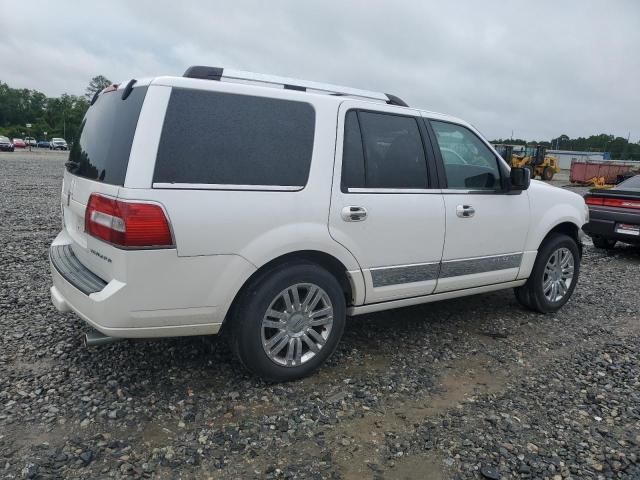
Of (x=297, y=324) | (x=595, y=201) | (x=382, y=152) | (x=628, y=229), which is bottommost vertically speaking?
(x=297, y=324)

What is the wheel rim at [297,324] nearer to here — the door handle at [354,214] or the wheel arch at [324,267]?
the wheel arch at [324,267]

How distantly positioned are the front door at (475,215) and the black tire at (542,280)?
0.39m

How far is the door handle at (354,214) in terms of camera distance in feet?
11.1

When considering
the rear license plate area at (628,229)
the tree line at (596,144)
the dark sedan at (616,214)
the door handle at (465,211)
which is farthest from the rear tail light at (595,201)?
the tree line at (596,144)

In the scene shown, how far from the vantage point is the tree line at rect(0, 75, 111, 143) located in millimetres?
91875

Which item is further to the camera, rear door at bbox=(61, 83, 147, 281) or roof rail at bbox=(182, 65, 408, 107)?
roof rail at bbox=(182, 65, 408, 107)

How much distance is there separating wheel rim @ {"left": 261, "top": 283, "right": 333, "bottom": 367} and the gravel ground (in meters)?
0.22

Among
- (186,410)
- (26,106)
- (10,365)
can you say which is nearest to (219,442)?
(186,410)

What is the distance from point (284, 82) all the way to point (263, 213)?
3.38ft

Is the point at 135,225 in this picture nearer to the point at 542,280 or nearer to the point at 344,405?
the point at 344,405

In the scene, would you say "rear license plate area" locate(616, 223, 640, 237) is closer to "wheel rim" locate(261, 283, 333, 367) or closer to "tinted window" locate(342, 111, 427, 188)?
"tinted window" locate(342, 111, 427, 188)

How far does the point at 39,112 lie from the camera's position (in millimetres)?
108562

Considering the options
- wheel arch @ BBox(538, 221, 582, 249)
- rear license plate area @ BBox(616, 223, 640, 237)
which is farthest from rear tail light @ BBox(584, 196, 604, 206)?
wheel arch @ BBox(538, 221, 582, 249)

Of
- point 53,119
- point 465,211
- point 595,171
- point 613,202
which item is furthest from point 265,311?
point 53,119
